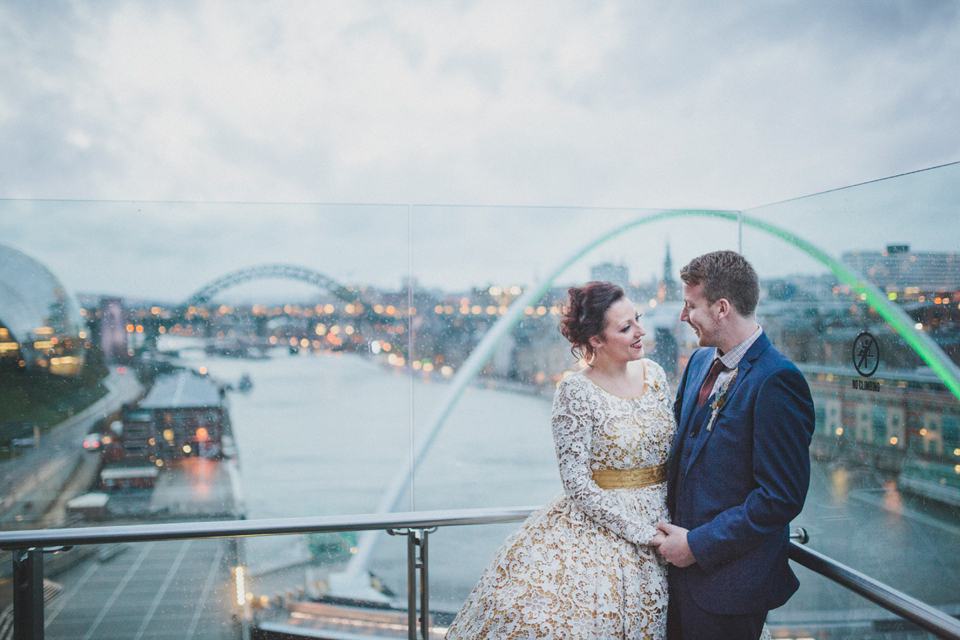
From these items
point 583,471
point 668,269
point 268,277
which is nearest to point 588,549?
point 583,471

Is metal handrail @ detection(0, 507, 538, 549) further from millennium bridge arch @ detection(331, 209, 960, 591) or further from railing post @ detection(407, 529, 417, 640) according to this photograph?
millennium bridge arch @ detection(331, 209, 960, 591)

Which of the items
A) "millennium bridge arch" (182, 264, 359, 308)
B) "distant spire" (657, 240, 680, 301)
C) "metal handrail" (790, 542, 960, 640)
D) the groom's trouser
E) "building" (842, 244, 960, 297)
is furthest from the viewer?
"millennium bridge arch" (182, 264, 359, 308)

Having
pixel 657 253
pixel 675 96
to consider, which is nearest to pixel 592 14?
pixel 675 96

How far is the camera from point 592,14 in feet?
14.0

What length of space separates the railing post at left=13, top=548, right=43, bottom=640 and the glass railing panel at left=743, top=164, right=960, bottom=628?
2839 mm

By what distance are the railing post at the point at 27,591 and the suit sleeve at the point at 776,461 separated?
6.48ft

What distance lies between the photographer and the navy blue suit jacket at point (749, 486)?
1.15m

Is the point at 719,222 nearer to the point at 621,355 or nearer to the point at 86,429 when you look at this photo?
the point at 621,355

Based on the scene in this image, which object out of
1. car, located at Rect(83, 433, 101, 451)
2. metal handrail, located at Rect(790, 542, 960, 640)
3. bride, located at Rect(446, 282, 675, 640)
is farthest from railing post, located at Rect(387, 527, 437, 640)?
car, located at Rect(83, 433, 101, 451)

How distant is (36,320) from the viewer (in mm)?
2922

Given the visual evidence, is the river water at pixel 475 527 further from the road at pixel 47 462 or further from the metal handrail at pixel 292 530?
the road at pixel 47 462

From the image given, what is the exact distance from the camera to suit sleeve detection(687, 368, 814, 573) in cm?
115

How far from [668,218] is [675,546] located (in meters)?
2.50

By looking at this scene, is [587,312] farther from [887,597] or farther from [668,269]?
[668,269]
